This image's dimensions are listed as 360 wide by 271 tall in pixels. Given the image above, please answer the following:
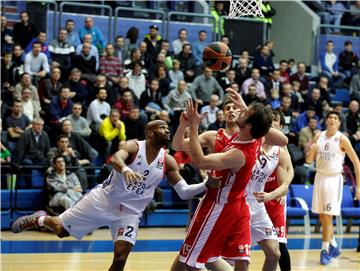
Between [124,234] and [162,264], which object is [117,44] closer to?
[162,264]

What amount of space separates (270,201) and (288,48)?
13811 millimetres

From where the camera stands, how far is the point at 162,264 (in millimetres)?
11211

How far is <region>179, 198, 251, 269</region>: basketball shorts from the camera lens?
7375 mm

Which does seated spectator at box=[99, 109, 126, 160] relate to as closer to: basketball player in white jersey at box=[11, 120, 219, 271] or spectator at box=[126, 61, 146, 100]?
spectator at box=[126, 61, 146, 100]

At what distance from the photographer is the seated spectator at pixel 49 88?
51.9 ft

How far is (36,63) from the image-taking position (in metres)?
16.4

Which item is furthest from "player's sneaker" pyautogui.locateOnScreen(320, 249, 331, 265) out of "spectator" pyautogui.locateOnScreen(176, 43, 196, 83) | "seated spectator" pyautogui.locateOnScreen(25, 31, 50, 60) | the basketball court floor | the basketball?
"seated spectator" pyautogui.locateOnScreen(25, 31, 50, 60)

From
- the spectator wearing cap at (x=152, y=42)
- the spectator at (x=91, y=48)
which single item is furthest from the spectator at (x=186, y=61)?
the spectator at (x=91, y=48)

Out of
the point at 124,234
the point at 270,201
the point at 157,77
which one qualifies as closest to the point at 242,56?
the point at 157,77

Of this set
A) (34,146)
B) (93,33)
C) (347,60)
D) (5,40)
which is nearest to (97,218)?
(34,146)

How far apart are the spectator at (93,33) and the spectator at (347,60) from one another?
6230mm

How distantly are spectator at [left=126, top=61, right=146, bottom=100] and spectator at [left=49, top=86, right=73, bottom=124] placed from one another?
178 cm

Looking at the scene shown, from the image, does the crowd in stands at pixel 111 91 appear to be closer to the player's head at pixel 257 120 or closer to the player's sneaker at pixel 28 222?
the player's sneaker at pixel 28 222

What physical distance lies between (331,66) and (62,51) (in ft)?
22.9
